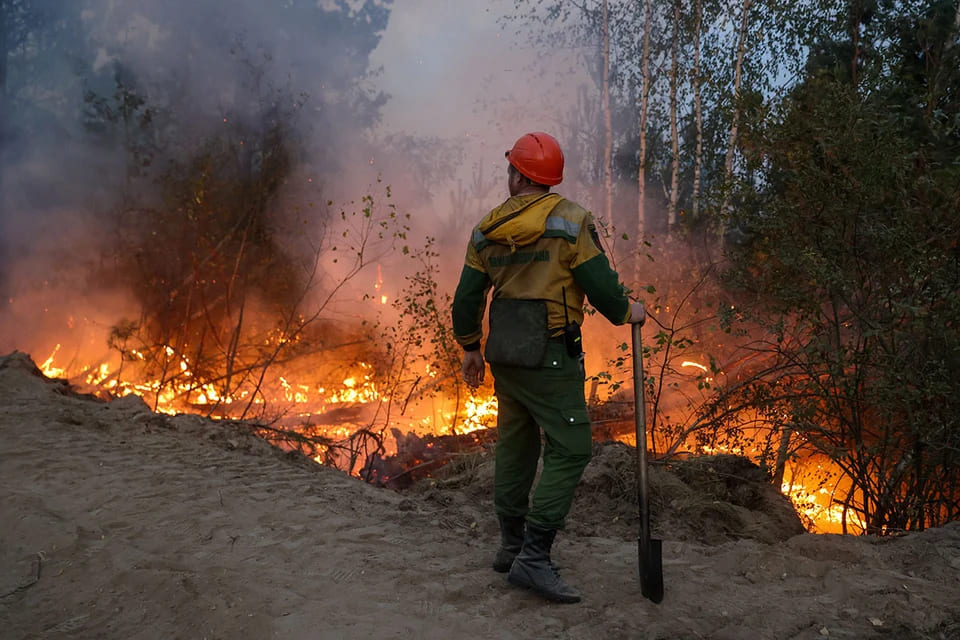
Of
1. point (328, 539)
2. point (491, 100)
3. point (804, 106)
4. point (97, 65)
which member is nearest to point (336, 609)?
point (328, 539)

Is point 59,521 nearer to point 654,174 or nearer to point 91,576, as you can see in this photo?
point 91,576

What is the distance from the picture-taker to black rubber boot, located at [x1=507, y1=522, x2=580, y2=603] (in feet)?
9.99

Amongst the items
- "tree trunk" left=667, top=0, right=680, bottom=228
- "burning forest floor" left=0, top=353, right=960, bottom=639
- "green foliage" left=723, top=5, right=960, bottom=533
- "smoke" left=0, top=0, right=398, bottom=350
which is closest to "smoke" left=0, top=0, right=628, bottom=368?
"smoke" left=0, top=0, right=398, bottom=350

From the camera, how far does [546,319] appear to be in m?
3.11

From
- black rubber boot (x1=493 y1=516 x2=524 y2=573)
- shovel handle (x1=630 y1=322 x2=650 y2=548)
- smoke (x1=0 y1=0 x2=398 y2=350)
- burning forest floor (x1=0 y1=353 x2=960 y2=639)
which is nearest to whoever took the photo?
burning forest floor (x1=0 y1=353 x2=960 y2=639)

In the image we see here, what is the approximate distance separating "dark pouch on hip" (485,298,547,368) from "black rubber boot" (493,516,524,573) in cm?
83

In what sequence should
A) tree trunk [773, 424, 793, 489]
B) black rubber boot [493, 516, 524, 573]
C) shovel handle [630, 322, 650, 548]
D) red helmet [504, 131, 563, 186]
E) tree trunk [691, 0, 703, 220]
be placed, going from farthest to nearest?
tree trunk [691, 0, 703, 220] → tree trunk [773, 424, 793, 489] → black rubber boot [493, 516, 524, 573] → red helmet [504, 131, 563, 186] → shovel handle [630, 322, 650, 548]

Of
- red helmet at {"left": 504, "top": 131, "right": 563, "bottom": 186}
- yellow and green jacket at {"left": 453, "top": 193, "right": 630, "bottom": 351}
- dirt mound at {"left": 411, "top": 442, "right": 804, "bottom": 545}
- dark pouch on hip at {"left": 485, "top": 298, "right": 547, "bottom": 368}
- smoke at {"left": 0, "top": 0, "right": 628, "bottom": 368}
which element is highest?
smoke at {"left": 0, "top": 0, "right": 628, "bottom": 368}

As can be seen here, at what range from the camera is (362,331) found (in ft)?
45.2

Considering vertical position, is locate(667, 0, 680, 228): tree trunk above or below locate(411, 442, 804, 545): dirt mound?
above

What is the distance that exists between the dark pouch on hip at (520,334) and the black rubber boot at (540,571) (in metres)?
0.74

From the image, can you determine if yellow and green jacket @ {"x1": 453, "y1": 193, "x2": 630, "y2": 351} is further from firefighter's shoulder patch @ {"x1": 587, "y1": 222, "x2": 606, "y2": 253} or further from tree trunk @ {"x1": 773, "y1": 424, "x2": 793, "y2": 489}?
tree trunk @ {"x1": 773, "y1": 424, "x2": 793, "y2": 489}

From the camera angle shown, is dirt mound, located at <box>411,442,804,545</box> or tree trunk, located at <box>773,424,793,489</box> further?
tree trunk, located at <box>773,424,793,489</box>

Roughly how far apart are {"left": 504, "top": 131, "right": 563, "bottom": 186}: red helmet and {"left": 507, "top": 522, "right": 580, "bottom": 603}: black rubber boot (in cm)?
159
